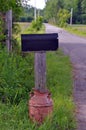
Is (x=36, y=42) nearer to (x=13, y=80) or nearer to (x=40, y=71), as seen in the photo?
(x=40, y=71)

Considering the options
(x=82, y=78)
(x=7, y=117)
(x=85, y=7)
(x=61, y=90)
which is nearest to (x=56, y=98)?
(x=61, y=90)

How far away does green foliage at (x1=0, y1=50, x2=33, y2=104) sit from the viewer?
7.10 m

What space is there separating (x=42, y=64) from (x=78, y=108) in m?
1.56

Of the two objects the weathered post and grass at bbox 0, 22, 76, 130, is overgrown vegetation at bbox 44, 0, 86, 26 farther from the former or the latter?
the weathered post

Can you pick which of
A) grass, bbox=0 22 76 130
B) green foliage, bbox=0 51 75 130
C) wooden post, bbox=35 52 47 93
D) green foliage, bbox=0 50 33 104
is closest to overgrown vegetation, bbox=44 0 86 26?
green foliage, bbox=0 50 33 104

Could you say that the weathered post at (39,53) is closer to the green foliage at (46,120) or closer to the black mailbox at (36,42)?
the black mailbox at (36,42)

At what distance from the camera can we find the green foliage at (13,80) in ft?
23.3

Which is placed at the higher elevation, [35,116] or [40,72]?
[40,72]

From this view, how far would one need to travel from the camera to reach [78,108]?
732 centimetres

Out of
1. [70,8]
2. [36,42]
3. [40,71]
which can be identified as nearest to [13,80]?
[40,71]

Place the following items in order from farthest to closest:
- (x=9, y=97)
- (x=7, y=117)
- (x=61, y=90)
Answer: (x=61, y=90), (x=9, y=97), (x=7, y=117)

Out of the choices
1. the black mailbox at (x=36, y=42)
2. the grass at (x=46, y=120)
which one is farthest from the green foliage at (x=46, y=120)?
the black mailbox at (x=36, y=42)

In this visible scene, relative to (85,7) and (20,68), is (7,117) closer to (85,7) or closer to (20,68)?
(20,68)

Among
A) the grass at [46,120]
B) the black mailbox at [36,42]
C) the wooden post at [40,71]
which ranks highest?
the black mailbox at [36,42]
